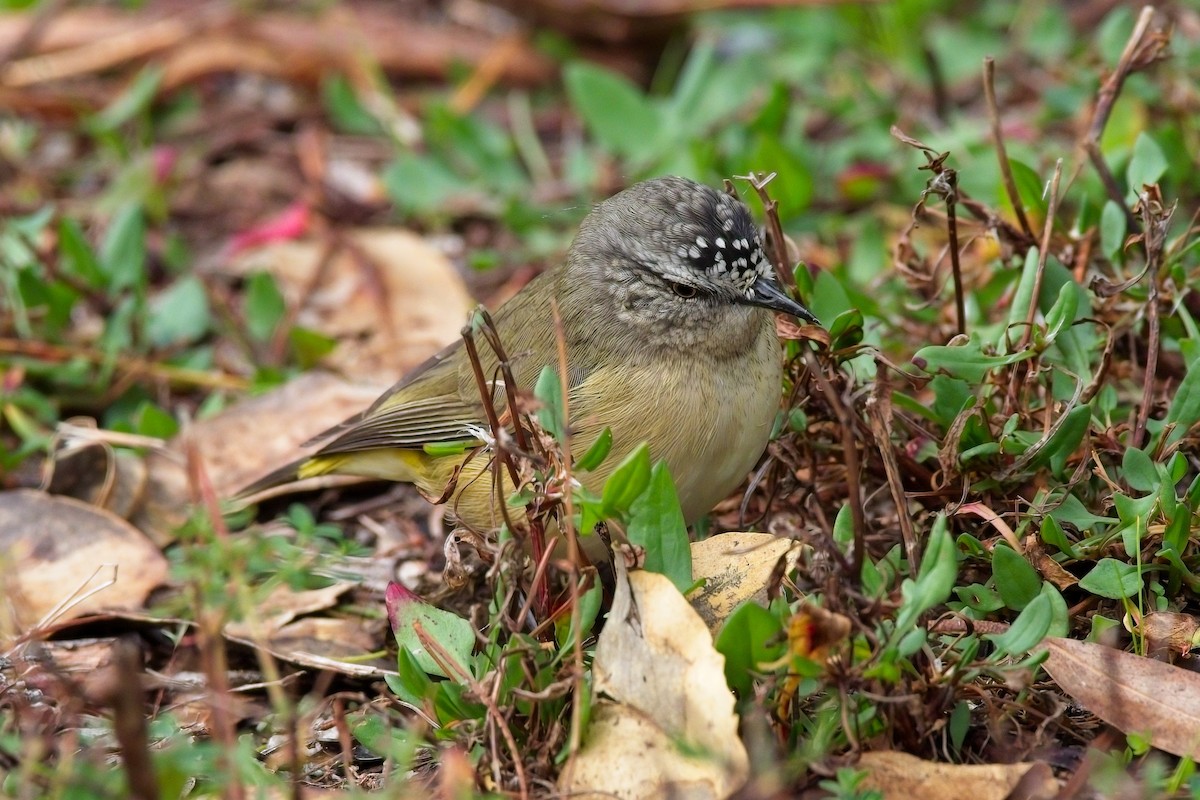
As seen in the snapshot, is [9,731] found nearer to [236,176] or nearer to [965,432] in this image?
[965,432]

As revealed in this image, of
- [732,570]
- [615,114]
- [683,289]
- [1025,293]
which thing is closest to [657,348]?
[683,289]

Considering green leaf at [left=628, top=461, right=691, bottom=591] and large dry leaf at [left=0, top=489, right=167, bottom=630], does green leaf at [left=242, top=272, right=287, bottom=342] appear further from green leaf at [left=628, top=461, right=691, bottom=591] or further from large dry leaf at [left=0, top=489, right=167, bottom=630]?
green leaf at [left=628, top=461, right=691, bottom=591]

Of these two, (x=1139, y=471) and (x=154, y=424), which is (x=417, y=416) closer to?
(x=154, y=424)

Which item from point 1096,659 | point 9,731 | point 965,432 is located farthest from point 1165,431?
point 9,731

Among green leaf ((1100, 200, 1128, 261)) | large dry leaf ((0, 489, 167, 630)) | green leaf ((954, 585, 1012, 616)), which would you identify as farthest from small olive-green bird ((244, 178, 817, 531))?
green leaf ((1100, 200, 1128, 261))

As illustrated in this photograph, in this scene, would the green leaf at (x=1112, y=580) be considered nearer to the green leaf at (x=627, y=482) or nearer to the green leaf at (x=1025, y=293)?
the green leaf at (x=1025, y=293)

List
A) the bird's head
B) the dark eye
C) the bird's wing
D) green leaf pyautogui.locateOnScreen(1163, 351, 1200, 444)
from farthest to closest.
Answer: the bird's wing, the dark eye, the bird's head, green leaf pyautogui.locateOnScreen(1163, 351, 1200, 444)

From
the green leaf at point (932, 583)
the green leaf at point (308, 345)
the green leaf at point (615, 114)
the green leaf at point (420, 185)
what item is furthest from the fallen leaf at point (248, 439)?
the green leaf at point (932, 583)
